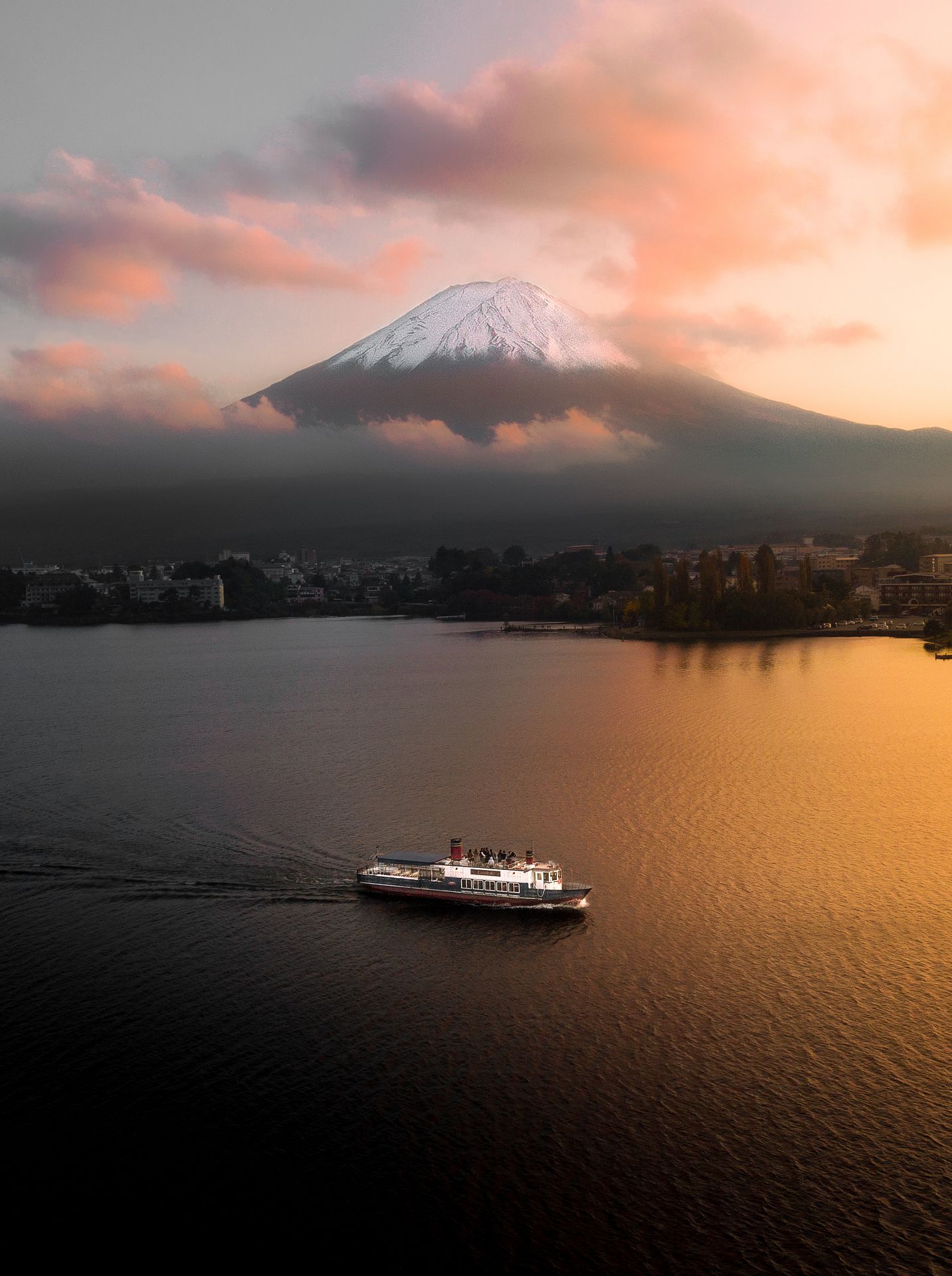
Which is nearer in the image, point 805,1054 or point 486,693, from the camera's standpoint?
point 805,1054

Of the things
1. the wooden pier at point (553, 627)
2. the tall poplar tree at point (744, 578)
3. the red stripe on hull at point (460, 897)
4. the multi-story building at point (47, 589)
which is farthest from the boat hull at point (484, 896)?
the multi-story building at point (47, 589)

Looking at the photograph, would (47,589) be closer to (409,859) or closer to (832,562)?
(832,562)

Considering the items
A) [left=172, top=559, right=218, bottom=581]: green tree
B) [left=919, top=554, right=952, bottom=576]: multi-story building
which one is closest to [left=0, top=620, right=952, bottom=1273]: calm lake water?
[left=919, top=554, right=952, bottom=576]: multi-story building

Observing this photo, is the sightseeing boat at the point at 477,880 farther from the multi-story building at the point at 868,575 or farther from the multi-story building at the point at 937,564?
the multi-story building at the point at 937,564

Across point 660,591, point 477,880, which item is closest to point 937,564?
point 660,591

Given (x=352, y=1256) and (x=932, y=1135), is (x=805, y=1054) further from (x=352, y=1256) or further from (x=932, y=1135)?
(x=352, y=1256)

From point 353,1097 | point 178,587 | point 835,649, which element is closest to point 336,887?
point 353,1097

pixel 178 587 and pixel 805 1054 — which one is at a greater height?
pixel 178 587
